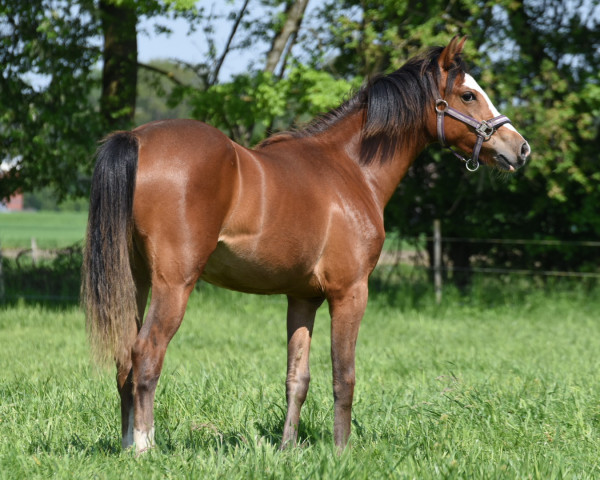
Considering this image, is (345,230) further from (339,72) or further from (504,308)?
(339,72)

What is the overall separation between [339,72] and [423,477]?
11.1m

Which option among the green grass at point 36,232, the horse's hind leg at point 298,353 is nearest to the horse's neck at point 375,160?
the horse's hind leg at point 298,353

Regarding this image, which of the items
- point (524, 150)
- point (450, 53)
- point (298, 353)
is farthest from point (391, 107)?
point (298, 353)

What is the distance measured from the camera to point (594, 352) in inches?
321

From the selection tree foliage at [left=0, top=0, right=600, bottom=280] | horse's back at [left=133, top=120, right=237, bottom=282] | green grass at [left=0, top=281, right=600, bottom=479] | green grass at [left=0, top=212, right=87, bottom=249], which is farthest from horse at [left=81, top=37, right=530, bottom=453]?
green grass at [left=0, top=212, right=87, bottom=249]

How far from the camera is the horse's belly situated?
3627mm

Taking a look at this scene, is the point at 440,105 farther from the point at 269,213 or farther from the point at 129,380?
the point at 129,380

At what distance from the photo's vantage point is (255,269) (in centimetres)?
369

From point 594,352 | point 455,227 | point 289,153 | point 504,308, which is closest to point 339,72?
point 455,227

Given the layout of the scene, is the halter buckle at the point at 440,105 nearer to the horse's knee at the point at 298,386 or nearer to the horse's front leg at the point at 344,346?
the horse's front leg at the point at 344,346

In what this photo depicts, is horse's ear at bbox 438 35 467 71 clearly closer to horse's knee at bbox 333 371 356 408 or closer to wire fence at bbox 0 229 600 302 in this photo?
horse's knee at bbox 333 371 356 408

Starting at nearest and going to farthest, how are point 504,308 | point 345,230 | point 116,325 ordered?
1. point 116,325
2. point 345,230
3. point 504,308

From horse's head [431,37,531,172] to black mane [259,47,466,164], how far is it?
34 millimetres

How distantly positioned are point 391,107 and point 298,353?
1612mm
